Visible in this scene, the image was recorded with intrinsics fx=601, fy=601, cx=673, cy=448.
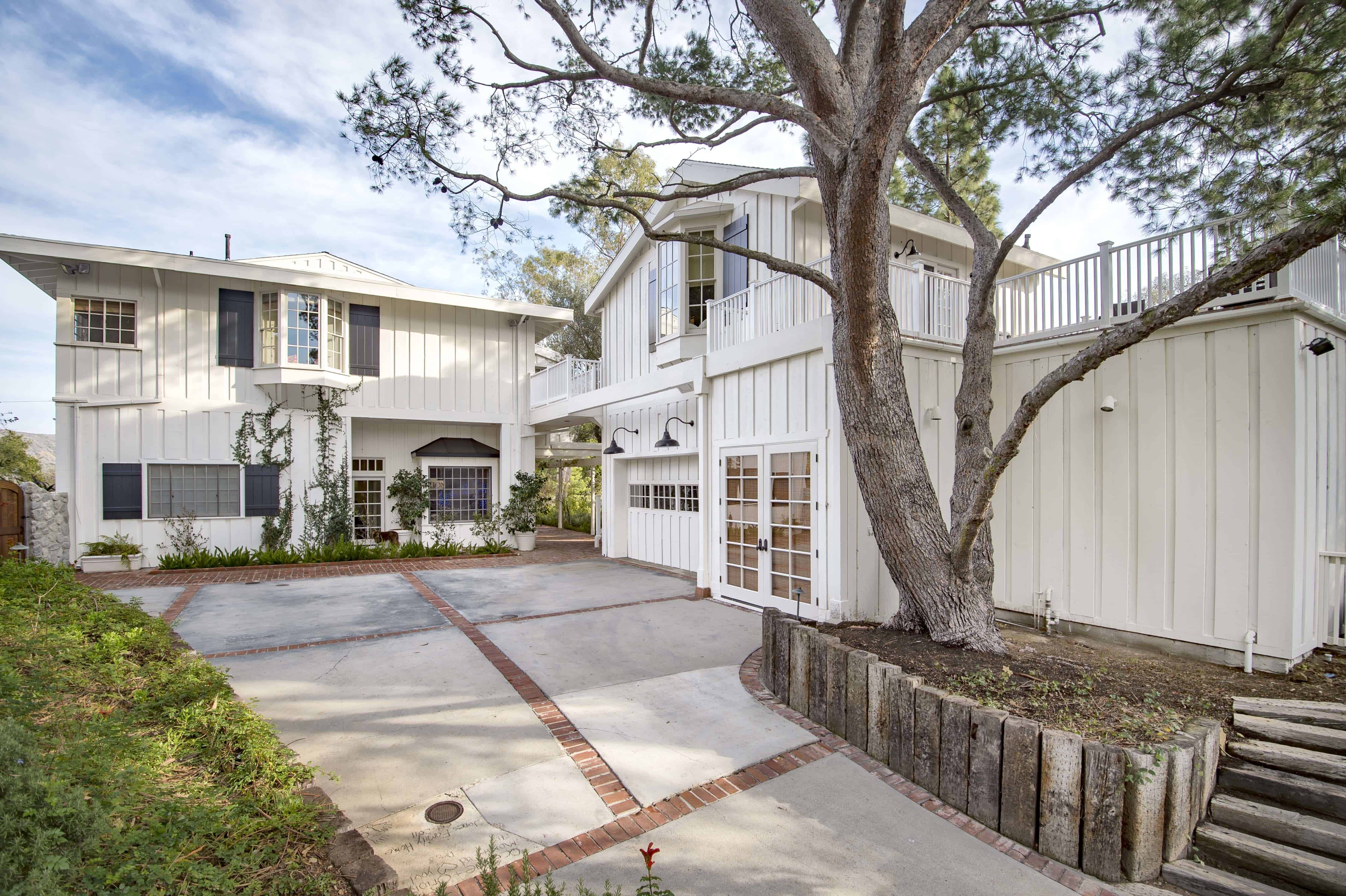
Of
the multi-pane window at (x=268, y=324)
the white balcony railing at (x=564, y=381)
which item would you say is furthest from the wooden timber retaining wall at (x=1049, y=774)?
the multi-pane window at (x=268, y=324)

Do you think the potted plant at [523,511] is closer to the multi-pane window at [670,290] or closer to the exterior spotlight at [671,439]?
the exterior spotlight at [671,439]

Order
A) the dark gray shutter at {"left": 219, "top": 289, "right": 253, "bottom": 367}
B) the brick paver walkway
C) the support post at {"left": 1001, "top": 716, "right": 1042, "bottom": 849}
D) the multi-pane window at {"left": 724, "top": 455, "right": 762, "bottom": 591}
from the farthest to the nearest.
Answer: the dark gray shutter at {"left": 219, "top": 289, "right": 253, "bottom": 367}, the brick paver walkway, the multi-pane window at {"left": 724, "top": 455, "right": 762, "bottom": 591}, the support post at {"left": 1001, "top": 716, "right": 1042, "bottom": 849}

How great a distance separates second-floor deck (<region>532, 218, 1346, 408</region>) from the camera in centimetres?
551

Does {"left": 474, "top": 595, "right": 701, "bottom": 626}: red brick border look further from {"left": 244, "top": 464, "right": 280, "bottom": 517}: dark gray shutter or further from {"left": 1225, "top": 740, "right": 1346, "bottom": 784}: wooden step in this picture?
{"left": 244, "top": 464, "right": 280, "bottom": 517}: dark gray shutter

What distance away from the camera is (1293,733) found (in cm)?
358

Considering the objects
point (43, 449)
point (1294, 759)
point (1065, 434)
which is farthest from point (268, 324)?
point (43, 449)

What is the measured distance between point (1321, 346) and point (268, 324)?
15981 mm

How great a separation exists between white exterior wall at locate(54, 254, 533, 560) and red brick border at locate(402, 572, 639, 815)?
8.54m

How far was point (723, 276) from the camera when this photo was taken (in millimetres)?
9938

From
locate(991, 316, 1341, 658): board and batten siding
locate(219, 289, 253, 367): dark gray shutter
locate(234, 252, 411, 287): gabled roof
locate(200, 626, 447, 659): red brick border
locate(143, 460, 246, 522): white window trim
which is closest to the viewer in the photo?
locate(991, 316, 1341, 658): board and batten siding

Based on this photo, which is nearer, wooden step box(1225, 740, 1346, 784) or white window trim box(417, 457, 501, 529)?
wooden step box(1225, 740, 1346, 784)

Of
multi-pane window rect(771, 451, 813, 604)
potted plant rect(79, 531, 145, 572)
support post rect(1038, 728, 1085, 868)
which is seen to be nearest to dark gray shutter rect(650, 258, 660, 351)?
multi-pane window rect(771, 451, 813, 604)

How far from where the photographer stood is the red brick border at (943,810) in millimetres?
2803

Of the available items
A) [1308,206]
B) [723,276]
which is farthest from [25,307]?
[1308,206]
